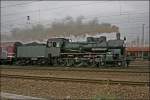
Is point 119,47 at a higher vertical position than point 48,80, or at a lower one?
higher

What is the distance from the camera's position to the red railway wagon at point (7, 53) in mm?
36938

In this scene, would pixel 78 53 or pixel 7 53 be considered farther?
pixel 7 53

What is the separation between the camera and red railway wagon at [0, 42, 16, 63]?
36938 mm

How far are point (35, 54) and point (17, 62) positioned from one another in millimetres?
3503

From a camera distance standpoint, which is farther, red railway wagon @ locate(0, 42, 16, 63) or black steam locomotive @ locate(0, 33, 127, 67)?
red railway wagon @ locate(0, 42, 16, 63)

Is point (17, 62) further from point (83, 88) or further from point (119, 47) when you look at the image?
point (83, 88)

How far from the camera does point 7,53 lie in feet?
123

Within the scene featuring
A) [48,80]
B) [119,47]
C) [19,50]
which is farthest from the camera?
[19,50]

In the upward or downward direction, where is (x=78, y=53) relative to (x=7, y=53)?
upward

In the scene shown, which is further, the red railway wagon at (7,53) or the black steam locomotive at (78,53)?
the red railway wagon at (7,53)

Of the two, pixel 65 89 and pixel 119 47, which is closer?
pixel 65 89

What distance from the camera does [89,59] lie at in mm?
29406

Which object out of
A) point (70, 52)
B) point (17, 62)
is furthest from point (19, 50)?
point (70, 52)

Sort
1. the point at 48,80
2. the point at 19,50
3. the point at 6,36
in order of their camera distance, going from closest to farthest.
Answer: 1. the point at 48,80
2. the point at 19,50
3. the point at 6,36
